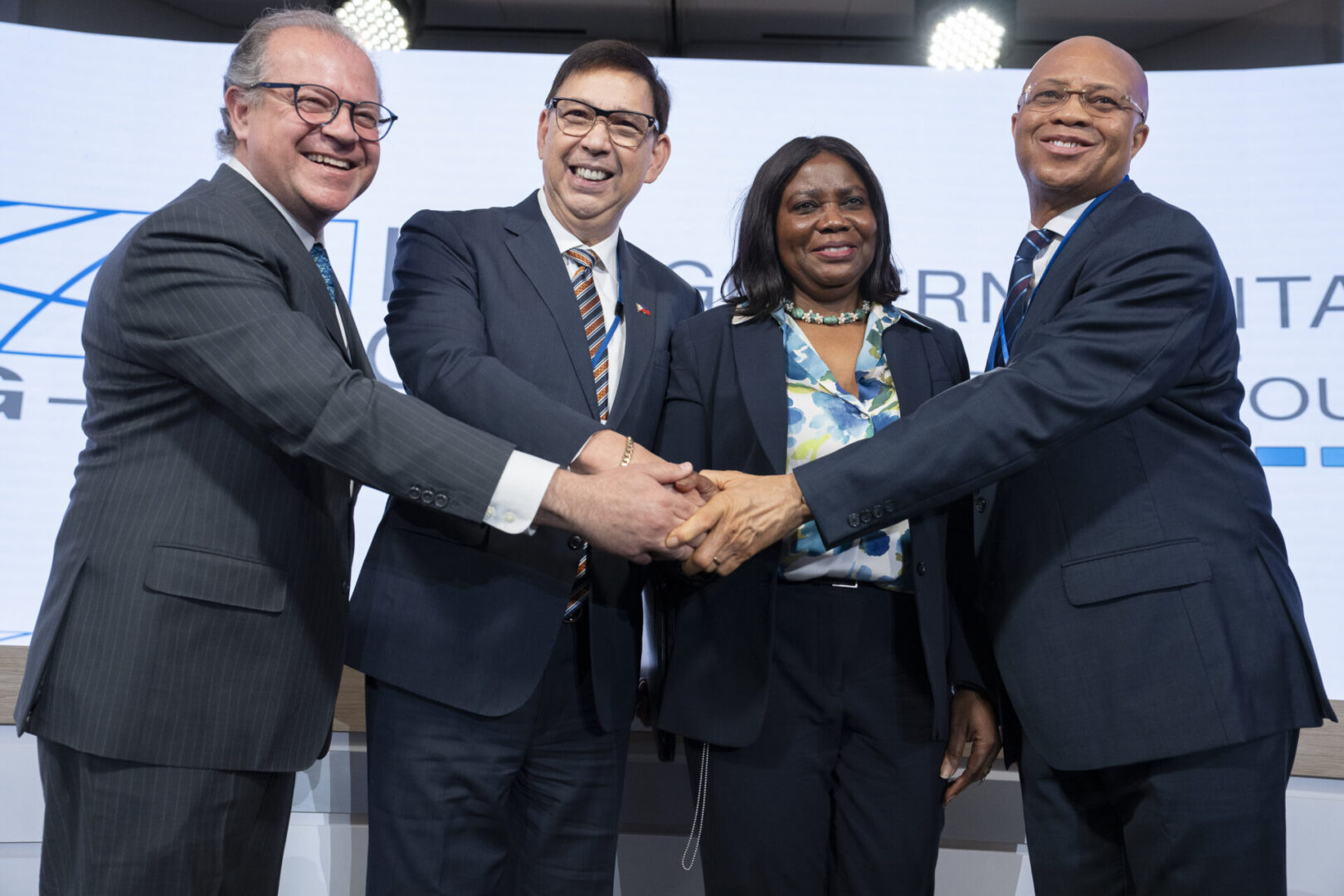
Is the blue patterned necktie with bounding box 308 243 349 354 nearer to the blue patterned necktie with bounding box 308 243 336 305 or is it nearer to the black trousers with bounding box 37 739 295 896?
the blue patterned necktie with bounding box 308 243 336 305

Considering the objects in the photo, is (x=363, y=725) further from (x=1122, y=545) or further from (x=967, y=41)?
(x=967, y=41)

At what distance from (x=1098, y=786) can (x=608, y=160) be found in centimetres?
141

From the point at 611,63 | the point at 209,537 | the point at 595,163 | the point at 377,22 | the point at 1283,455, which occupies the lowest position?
the point at 209,537

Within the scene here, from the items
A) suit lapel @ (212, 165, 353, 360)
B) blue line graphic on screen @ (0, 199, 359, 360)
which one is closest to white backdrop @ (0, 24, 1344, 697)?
blue line graphic on screen @ (0, 199, 359, 360)

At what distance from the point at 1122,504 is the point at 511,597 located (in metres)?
0.99

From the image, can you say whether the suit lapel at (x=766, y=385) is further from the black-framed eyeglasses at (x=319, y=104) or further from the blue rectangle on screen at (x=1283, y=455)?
the blue rectangle on screen at (x=1283, y=455)

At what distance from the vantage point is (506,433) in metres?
1.65

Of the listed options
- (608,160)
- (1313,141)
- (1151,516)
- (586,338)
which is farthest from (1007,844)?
(1313,141)

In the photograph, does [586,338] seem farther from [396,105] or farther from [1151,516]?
[396,105]

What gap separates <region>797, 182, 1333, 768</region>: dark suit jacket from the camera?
1.46 metres

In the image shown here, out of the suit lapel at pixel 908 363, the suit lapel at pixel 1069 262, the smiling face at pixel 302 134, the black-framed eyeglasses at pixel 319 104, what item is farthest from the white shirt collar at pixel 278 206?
the suit lapel at pixel 1069 262

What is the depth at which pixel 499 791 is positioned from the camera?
1654 mm

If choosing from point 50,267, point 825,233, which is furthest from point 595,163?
point 50,267

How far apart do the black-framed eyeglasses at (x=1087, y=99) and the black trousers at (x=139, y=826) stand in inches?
71.2
